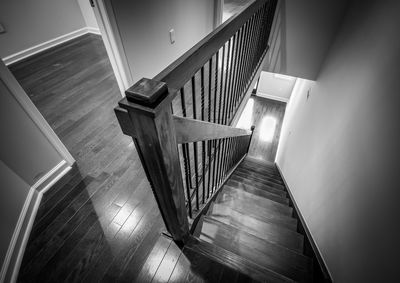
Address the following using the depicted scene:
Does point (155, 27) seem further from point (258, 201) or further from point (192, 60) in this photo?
point (258, 201)

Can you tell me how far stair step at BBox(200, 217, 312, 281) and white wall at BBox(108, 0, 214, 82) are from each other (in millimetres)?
2023

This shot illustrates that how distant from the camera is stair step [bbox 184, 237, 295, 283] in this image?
1.12 m

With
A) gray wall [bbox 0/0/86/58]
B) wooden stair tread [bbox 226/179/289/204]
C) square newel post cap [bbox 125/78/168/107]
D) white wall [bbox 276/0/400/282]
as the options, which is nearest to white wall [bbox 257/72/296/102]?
white wall [bbox 276/0/400/282]

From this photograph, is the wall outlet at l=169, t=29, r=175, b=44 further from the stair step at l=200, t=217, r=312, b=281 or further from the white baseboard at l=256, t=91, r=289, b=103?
the white baseboard at l=256, t=91, r=289, b=103

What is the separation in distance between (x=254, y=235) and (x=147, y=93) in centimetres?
160

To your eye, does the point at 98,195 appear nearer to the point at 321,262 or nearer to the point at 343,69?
the point at 321,262

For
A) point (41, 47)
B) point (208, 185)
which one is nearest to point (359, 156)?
point (208, 185)

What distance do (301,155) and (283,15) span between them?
1889 millimetres

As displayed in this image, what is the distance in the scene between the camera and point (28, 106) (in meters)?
1.50

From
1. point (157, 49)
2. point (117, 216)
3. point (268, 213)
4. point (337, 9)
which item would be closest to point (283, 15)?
point (337, 9)

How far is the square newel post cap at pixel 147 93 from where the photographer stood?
0.45m

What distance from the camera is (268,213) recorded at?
2.04m

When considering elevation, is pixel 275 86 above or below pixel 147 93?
below

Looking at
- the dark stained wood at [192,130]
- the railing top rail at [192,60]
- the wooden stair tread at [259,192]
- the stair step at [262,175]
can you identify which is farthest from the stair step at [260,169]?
the railing top rail at [192,60]
